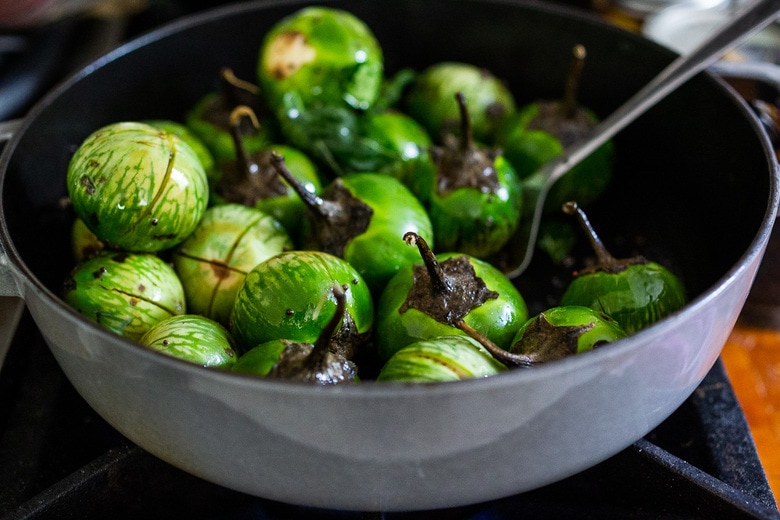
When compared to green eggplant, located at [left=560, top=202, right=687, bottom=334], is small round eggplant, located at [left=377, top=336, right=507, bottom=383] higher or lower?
higher

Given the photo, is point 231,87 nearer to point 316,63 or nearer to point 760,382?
point 316,63

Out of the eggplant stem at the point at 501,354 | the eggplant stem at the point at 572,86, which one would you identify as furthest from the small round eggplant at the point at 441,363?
the eggplant stem at the point at 572,86

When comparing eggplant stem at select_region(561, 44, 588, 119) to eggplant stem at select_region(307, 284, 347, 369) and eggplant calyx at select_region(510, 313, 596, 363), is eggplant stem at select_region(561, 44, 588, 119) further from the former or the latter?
eggplant stem at select_region(307, 284, 347, 369)

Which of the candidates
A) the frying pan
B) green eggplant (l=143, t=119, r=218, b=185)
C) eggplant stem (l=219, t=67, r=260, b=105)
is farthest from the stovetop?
eggplant stem (l=219, t=67, r=260, b=105)

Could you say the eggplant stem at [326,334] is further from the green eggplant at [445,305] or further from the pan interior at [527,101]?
the pan interior at [527,101]

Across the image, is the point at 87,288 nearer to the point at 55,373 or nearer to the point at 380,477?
the point at 55,373

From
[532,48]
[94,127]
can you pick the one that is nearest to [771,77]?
[532,48]

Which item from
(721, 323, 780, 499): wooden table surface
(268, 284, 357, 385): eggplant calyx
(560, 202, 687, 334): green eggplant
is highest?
(268, 284, 357, 385): eggplant calyx
